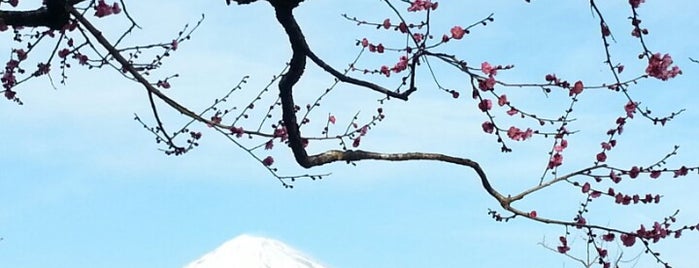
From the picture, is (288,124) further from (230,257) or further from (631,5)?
(230,257)

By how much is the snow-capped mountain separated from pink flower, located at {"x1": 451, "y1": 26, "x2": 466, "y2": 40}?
33.4 metres

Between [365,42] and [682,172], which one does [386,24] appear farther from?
[682,172]

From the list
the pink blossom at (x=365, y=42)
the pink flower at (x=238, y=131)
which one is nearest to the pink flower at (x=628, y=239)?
the pink blossom at (x=365, y=42)

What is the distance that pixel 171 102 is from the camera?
4.53 meters

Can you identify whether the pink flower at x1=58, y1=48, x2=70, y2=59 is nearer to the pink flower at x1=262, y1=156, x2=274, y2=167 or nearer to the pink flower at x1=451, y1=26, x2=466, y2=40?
the pink flower at x1=262, y1=156, x2=274, y2=167

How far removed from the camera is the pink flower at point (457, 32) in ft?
15.2

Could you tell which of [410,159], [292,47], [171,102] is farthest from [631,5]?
[171,102]

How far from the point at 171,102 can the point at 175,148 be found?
2.55ft

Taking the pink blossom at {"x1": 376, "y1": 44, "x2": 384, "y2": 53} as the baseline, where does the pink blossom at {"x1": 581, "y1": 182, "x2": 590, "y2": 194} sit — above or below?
below

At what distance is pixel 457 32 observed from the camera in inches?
183

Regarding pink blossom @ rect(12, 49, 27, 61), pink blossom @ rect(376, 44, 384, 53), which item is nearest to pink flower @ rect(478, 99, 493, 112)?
pink blossom @ rect(376, 44, 384, 53)

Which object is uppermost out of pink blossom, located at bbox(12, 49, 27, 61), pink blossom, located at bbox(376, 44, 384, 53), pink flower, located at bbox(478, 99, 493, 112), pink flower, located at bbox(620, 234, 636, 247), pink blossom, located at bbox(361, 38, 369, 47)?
pink blossom, located at bbox(361, 38, 369, 47)

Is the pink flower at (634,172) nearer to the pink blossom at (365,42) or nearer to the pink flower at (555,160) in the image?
the pink flower at (555,160)

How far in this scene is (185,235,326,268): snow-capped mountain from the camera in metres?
39.9
